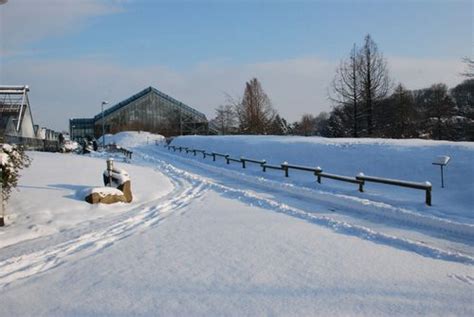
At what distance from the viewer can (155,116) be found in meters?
85.8

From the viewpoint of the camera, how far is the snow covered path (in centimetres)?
482

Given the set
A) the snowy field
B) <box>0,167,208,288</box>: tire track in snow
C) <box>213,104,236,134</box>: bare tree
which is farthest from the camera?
<box>213,104,236,134</box>: bare tree

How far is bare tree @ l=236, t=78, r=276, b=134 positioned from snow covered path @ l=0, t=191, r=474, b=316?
42.1 m

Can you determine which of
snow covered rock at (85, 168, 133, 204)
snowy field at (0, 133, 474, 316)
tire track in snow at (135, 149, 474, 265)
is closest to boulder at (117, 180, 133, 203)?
snow covered rock at (85, 168, 133, 204)

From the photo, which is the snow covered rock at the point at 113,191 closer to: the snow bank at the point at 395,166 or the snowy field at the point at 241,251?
the snowy field at the point at 241,251

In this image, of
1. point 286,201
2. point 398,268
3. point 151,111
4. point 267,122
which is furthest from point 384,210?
point 151,111

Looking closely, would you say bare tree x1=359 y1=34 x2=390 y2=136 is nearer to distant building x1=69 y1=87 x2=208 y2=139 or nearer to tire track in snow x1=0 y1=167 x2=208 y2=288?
tire track in snow x1=0 y1=167 x2=208 y2=288

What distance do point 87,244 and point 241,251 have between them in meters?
3.01

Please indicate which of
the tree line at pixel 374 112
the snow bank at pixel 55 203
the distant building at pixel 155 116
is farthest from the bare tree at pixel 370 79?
the distant building at pixel 155 116

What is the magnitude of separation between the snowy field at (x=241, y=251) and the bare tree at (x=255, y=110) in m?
34.9

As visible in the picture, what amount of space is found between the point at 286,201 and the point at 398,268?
6.55 meters

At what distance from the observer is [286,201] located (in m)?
12.6

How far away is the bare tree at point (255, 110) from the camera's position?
165 ft

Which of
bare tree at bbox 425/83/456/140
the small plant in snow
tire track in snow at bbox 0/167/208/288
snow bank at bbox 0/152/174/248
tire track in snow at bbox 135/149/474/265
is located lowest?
tire track in snow at bbox 135/149/474/265
